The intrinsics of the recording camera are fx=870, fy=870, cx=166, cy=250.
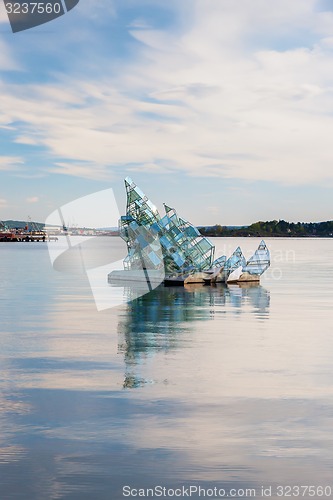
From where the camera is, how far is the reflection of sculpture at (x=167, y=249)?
63.7m

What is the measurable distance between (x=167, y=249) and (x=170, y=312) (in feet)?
72.0

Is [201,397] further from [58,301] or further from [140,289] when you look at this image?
[140,289]

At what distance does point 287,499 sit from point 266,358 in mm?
13430

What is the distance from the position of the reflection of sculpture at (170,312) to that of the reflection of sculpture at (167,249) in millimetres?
2345

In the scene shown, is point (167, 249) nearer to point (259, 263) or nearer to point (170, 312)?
point (259, 263)

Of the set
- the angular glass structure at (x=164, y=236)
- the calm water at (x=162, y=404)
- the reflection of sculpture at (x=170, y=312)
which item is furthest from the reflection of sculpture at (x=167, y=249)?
the calm water at (x=162, y=404)

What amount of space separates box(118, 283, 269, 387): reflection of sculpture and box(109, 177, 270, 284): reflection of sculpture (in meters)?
2.35

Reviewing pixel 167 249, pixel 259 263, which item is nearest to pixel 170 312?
pixel 167 249

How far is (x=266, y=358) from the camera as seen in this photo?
26.4 m

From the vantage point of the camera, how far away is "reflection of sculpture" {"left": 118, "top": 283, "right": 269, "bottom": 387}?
90.8 feet

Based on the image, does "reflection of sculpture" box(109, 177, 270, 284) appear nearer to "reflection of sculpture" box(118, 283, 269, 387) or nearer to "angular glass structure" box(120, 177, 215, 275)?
"angular glass structure" box(120, 177, 215, 275)

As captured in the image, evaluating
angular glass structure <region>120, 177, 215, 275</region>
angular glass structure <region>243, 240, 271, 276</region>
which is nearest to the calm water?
angular glass structure <region>120, 177, 215, 275</region>

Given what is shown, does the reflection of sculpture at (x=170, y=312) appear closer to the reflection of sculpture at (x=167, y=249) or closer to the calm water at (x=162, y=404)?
the calm water at (x=162, y=404)

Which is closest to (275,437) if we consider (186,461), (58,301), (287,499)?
(186,461)
